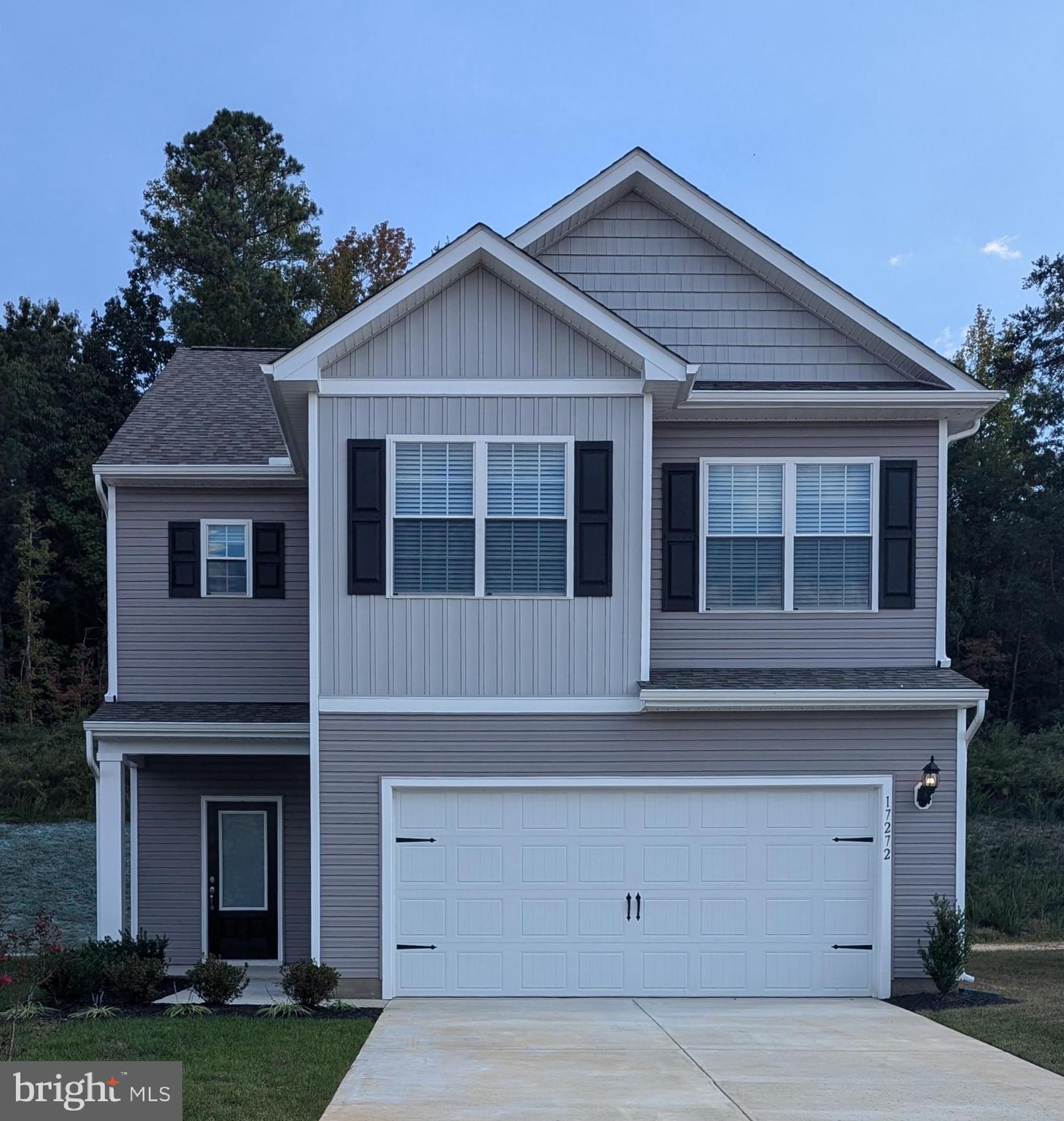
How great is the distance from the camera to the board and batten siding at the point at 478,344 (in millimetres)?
11281

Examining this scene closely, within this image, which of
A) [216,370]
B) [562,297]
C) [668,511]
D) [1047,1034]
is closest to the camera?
[1047,1034]

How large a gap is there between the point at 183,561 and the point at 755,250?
7012mm

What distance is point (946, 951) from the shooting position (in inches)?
437

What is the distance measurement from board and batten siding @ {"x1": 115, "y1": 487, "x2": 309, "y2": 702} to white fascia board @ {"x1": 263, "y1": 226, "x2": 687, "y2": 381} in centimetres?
317

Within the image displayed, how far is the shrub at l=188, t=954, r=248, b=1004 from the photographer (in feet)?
34.6

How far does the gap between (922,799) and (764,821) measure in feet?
4.75

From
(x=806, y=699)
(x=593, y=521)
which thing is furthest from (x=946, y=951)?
(x=593, y=521)

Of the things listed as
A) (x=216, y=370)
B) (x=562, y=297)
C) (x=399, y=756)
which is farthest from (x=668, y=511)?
(x=216, y=370)

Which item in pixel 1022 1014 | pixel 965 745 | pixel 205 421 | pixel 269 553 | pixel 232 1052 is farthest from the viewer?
pixel 205 421

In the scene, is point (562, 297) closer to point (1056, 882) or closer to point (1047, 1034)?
point (1047, 1034)

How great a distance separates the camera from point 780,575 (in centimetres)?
1205

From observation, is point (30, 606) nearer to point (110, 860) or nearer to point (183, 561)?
point (183, 561)

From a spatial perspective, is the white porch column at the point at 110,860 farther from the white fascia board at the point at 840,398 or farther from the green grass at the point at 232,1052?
the white fascia board at the point at 840,398

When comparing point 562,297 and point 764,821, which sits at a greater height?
point 562,297
